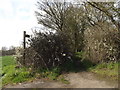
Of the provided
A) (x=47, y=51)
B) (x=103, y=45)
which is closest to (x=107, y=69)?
(x=103, y=45)

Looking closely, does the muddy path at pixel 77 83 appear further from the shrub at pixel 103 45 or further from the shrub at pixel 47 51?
the shrub at pixel 47 51

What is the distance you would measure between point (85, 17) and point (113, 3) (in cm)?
874

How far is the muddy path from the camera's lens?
7.78m

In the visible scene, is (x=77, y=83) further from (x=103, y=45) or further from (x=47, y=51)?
(x=47, y=51)

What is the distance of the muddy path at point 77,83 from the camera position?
778cm

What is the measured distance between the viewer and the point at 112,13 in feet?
39.0

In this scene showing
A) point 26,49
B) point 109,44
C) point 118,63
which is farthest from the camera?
point 26,49

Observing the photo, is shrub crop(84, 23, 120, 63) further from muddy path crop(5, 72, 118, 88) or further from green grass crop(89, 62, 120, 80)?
muddy path crop(5, 72, 118, 88)

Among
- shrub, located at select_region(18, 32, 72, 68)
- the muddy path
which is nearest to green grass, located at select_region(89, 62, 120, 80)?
the muddy path

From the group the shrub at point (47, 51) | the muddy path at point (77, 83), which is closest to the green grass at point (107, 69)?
the muddy path at point (77, 83)

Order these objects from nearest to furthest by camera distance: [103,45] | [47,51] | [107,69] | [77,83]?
[77,83], [107,69], [103,45], [47,51]

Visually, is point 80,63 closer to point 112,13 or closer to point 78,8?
point 112,13

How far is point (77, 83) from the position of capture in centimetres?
848

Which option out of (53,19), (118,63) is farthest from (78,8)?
(118,63)
